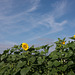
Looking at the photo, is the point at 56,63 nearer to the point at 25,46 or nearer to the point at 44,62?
the point at 44,62

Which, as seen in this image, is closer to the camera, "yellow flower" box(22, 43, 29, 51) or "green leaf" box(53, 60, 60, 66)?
"green leaf" box(53, 60, 60, 66)

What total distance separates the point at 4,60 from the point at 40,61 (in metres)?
1.18

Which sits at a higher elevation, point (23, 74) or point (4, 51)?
point (4, 51)

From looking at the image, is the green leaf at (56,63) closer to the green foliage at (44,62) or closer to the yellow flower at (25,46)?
the green foliage at (44,62)

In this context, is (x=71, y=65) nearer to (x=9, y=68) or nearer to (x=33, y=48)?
(x=33, y=48)

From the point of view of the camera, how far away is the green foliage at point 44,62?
2828 mm

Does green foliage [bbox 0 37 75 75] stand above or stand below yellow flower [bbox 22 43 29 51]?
below

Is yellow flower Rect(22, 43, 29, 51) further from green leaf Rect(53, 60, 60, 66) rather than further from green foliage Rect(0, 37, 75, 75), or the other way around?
green leaf Rect(53, 60, 60, 66)

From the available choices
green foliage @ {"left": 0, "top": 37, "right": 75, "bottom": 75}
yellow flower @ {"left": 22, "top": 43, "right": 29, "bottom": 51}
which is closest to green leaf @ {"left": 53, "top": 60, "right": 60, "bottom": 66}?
green foliage @ {"left": 0, "top": 37, "right": 75, "bottom": 75}

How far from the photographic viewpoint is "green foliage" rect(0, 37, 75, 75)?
2828 mm

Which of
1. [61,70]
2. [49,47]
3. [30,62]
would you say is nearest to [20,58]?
[30,62]

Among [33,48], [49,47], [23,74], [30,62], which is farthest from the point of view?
[33,48]

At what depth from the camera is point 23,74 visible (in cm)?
280

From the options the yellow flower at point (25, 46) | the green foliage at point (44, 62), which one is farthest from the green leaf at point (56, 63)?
the yellow flower at point (25, 46)
